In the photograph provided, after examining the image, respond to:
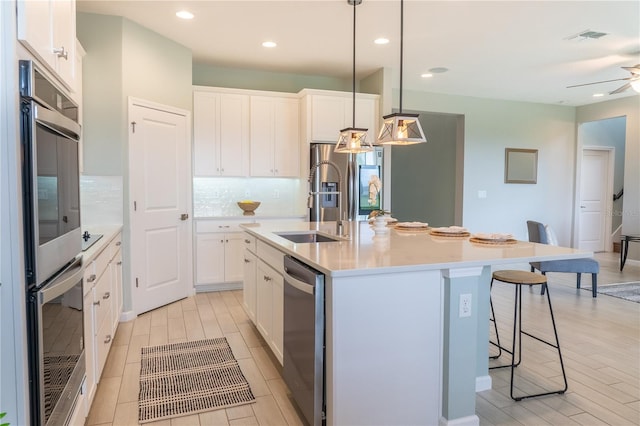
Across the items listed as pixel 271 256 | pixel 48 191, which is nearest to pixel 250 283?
pixel 271 256

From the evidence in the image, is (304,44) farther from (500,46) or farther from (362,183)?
(500,46)

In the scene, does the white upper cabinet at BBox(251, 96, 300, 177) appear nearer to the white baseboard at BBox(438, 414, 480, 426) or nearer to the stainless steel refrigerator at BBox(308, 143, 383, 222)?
the stainless steel refrigerator at BBox(308, 143, 383, 222)

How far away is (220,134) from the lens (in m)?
5.06

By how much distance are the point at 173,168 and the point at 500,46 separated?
12.2ft

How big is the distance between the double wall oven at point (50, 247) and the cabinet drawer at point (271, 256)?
3.49 ft

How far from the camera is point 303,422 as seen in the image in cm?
218

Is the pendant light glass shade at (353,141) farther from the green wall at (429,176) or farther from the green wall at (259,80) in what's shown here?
the green wall at (429,176)

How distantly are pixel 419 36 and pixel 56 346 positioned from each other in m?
4.05

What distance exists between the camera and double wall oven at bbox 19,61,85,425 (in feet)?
4.27

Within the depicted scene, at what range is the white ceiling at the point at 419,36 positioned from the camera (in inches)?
140

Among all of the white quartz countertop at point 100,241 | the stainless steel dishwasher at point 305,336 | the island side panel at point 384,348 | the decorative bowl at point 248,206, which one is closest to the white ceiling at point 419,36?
the decorative bowl at point 248,206

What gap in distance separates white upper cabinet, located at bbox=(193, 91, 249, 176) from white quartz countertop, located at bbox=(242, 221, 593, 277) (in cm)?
243

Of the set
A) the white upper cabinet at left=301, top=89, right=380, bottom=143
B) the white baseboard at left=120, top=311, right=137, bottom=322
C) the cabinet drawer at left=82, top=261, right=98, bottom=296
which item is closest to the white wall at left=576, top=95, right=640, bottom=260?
the white upper cabinet at left=301, top=89, right=380, bottom=143

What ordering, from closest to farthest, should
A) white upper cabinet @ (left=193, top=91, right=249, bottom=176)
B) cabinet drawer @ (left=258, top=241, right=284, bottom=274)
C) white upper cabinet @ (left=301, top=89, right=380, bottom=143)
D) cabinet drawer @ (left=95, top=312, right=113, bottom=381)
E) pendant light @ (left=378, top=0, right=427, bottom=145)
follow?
1. cabinet drawer @ (left=95, top=312, right=113, bottom=381)
2. cabinet drawer @ (left=258, top=241, right=284, bottom=274)
3. pendant light @ (left=378, top=0, right=427, bottom=145)
4. white upper cabinet @ (left=193, top=91, right=249, bottom=176)
5. white upper cabinet @ (left=301, top=89, right=380, bottom=143)
